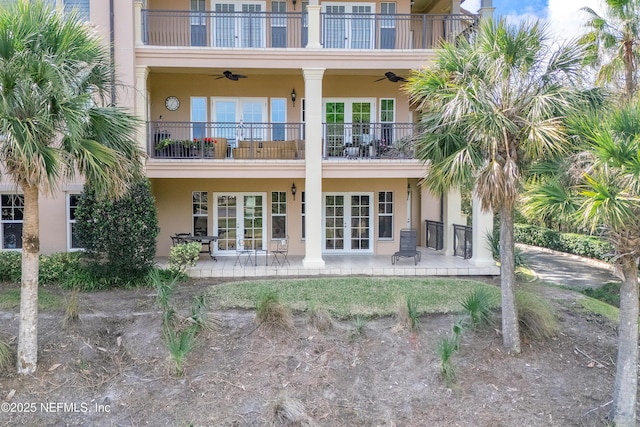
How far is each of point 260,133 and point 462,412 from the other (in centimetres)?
1026

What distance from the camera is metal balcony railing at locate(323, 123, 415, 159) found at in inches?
524

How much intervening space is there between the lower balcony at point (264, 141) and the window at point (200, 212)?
1.80 metres

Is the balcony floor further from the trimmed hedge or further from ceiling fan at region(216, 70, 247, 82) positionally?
the trimmed hedge

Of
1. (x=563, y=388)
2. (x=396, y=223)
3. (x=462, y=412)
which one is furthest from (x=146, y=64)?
(x=563, y=388)

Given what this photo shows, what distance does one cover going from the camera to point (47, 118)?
19.4 ft

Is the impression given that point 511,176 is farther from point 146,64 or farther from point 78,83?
point 146,64

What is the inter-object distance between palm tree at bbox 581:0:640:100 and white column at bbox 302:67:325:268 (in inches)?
299

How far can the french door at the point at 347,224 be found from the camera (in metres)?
14.7

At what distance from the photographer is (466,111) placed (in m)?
6.69

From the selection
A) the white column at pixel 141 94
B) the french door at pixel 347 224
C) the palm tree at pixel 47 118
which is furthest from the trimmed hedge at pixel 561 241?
the palm tree at pixel 47 118

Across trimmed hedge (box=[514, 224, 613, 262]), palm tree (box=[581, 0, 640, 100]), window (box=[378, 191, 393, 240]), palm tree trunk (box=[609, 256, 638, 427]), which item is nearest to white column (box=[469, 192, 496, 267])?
window (box=[378, 191, 393, 240])

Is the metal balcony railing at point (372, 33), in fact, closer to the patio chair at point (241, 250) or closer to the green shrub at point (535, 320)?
the patio chair at point (241, 250)

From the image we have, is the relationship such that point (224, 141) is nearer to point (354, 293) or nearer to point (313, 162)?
point (313, 162)

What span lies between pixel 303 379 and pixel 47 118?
5287 millimetres
